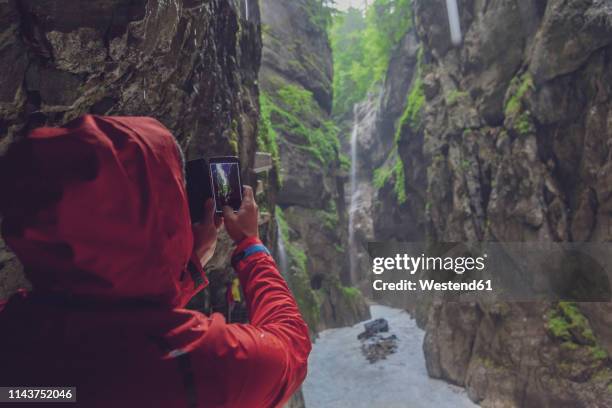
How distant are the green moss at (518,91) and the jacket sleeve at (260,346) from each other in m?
11.7

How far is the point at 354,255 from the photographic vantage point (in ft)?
86.8

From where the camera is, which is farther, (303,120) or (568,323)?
(303,120)

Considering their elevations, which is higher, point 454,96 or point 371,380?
point 454,96

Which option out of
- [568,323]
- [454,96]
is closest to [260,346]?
[568,323]

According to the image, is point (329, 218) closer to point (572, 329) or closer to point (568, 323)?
point (568, 323)

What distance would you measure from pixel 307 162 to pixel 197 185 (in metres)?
19.2

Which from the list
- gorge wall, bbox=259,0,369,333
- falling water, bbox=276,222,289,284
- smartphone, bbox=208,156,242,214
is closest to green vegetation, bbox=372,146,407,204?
gorge wall, bbox=259,0,369,333

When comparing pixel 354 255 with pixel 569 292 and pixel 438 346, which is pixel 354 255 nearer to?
pixel 438 346

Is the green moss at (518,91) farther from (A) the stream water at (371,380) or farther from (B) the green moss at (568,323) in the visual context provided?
(A) the stream water at (371,380)

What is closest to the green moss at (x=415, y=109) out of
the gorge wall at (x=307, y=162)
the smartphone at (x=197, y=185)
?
the gorge wall at (x=307, y=162)

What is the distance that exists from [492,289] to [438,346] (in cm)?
305

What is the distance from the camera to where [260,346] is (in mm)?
903

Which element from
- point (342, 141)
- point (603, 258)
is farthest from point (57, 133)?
point (342, 141)
